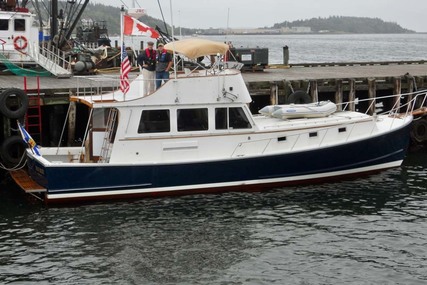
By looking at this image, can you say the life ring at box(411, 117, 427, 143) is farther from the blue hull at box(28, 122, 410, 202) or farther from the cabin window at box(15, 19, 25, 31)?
the cabin window at box(15, 19, 25, 31)

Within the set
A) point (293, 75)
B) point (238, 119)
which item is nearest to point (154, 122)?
point (238, 119)

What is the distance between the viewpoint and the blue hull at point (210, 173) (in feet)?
61.4

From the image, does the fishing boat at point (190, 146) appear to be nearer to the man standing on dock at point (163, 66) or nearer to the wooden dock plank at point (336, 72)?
the man standing on dock at point (163, 66)

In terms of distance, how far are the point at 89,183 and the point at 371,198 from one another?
8029 mm

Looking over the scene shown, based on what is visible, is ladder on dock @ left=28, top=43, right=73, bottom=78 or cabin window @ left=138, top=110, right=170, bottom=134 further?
ladder on dock @ left=28, top=43, right=73, bottom=78

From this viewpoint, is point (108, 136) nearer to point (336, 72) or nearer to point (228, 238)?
point (228, 238)

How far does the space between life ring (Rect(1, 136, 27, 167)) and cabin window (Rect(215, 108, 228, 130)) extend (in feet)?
20.0

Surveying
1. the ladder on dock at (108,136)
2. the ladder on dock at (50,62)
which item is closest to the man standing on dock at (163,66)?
the ladder on dock at (108,136)

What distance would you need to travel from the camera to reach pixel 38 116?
21.7m

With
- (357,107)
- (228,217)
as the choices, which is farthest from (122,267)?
(357,107)

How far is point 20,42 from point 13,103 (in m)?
9.59

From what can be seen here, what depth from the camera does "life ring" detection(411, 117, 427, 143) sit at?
26.6m

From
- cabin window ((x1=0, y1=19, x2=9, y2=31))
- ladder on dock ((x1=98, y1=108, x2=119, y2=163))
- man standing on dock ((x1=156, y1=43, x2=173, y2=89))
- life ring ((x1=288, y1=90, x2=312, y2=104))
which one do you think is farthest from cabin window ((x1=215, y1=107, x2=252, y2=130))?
cabin window ((x1=0, y1=19, x2=9, y2=31))

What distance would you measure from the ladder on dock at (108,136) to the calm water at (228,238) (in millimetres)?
1505
